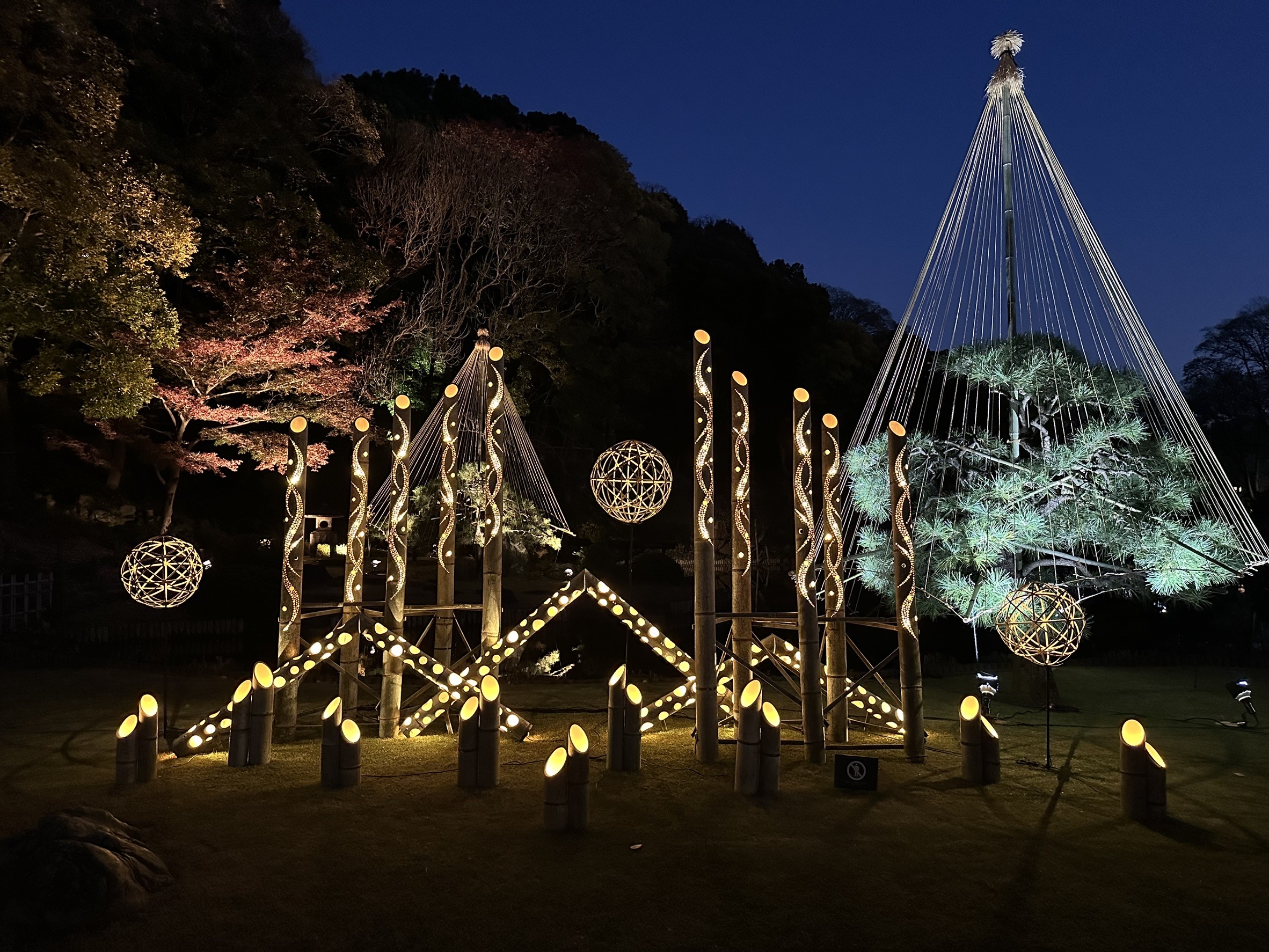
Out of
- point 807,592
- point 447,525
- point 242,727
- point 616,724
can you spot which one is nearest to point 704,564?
point 807,592

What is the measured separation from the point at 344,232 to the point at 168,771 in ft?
42.8

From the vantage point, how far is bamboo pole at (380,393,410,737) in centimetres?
812

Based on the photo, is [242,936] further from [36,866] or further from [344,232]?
[344,232]

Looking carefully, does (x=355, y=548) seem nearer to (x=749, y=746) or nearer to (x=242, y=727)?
(x=242, y=727)

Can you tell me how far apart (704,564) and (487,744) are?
241cm

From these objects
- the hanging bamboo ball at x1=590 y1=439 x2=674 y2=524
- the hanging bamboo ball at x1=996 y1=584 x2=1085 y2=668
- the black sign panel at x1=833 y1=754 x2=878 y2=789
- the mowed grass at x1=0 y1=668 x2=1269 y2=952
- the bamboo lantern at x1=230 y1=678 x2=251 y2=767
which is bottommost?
the mowed grass at x1=0 y1=668 x2=1269 y2=952

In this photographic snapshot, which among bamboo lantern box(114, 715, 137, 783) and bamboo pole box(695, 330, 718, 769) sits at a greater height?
bamboo pole box(695, 330, 718, 769)

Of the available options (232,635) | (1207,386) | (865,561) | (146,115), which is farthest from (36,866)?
(1207,386)

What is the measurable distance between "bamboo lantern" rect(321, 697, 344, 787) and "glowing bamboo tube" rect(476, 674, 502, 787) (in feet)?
3.43

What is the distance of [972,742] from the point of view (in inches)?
261

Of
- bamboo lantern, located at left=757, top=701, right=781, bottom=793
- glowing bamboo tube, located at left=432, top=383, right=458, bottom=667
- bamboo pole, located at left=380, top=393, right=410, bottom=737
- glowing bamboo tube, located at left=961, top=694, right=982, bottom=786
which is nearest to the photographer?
bamboo lantern, located at left=757, top=701, right=781, bottom=793

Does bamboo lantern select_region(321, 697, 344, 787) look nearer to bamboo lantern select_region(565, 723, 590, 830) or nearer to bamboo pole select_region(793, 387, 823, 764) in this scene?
bamboo lantern select_region(565, 723, 590, 830)

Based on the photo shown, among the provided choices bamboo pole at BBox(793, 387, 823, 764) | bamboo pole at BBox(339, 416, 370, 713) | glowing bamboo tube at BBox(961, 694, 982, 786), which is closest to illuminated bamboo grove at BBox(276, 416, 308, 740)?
bamboo pole at BBox(339, 416, 370, 713)

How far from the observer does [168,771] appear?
663 cm
